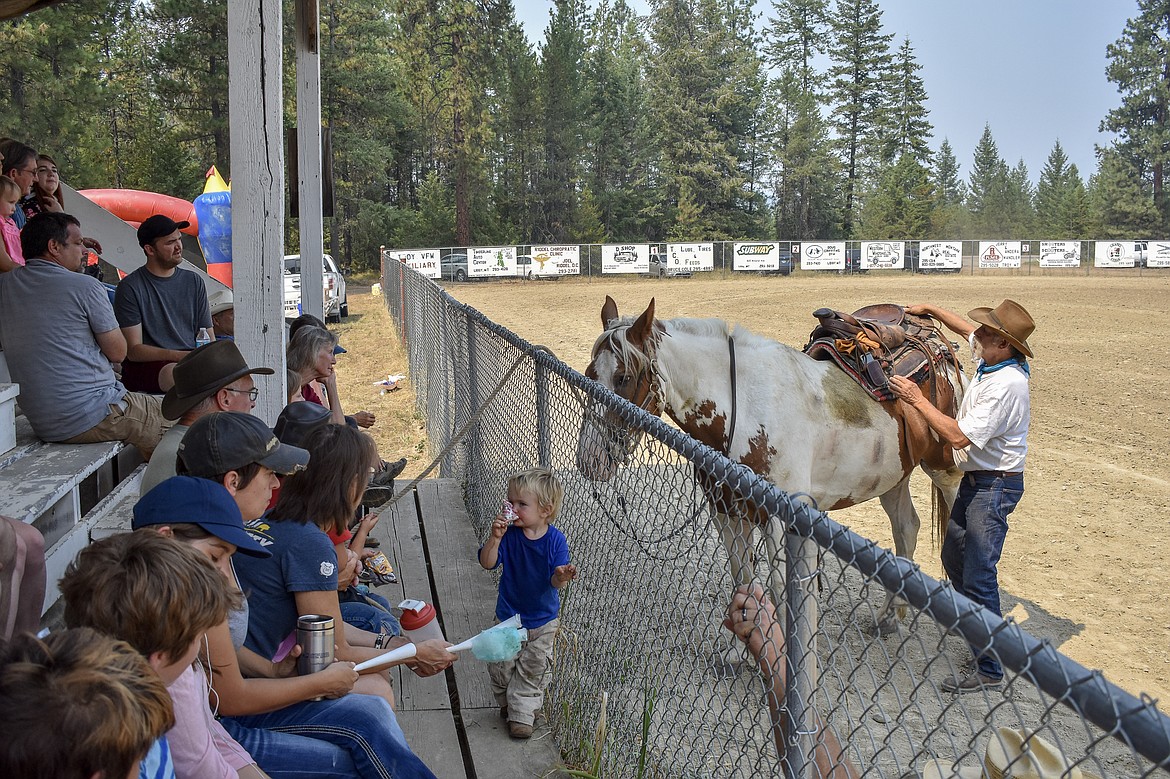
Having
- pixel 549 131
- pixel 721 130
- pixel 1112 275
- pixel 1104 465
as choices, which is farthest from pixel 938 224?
pixel 1104 465

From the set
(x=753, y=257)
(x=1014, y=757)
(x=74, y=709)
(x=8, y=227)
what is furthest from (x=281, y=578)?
(x=753, y=257)

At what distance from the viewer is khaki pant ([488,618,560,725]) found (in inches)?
146

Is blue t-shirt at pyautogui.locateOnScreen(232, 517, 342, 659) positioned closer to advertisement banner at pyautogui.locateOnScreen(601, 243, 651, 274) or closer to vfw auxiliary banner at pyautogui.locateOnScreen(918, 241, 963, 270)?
advertisement banner at pyautogui.locateOnScreen(601, 243, 651, 274)

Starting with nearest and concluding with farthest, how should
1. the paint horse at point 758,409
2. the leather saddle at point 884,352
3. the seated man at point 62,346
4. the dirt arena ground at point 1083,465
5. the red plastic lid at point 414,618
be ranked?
the red plastic lid at point 414,618
the seated man at point 62,346
the paint horse at point 758,409
the leather saddle at point 884,352
the dirt arena ground at point 1083,465

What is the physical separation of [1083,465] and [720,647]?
22.1ft

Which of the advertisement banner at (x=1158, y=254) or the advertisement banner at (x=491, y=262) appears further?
the advertisement banner at (x=1158, y=254)

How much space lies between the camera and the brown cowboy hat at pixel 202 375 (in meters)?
3.76

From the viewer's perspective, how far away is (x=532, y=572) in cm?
377

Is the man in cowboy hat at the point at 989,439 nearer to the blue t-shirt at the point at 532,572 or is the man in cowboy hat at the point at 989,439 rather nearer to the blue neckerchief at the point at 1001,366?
the blue neckerchief at the point at 1001,366

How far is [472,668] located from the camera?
430cm

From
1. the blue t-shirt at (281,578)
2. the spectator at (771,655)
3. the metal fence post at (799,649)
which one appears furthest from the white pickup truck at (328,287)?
the metal fence post at (799,649)

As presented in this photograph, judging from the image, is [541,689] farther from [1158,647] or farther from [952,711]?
[1158,647]

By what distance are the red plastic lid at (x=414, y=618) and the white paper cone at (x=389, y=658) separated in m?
0.49

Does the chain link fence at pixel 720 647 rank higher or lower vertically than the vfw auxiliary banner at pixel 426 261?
lower
